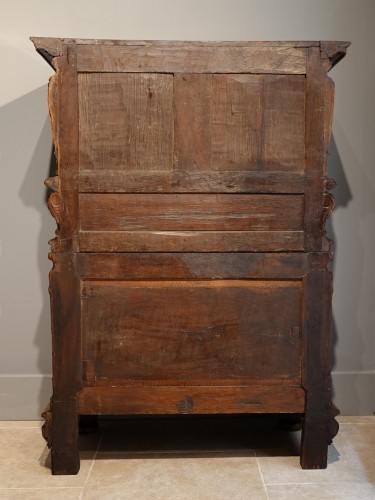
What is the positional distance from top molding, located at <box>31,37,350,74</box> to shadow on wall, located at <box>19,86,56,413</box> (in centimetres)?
60

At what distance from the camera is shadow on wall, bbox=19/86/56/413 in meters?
2.70

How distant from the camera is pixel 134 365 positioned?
2225mm

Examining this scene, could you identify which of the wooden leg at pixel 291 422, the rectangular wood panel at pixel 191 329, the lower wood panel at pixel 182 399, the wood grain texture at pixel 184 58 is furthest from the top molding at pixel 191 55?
the wooden leg at pixel 291 422

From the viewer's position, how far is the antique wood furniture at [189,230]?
7.04 feet

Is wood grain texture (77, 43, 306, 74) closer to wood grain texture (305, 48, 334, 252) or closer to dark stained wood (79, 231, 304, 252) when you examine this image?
wood grain texture (305, 48, 334, 252)

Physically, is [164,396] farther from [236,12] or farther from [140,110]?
[236,12]

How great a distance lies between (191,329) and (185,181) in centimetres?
51

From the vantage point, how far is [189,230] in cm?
219

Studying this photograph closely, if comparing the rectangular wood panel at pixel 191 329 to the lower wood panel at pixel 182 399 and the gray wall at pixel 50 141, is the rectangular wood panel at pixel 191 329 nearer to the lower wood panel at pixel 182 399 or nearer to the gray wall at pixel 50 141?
the lower wood panel at pixel 182 399

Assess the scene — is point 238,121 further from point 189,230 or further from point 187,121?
point 189,230

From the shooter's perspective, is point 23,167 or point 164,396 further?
point 23,167

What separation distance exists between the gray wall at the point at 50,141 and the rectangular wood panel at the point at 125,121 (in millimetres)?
612

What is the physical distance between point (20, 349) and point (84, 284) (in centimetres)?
76

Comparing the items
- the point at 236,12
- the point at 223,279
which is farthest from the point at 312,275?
the point at 236,12
